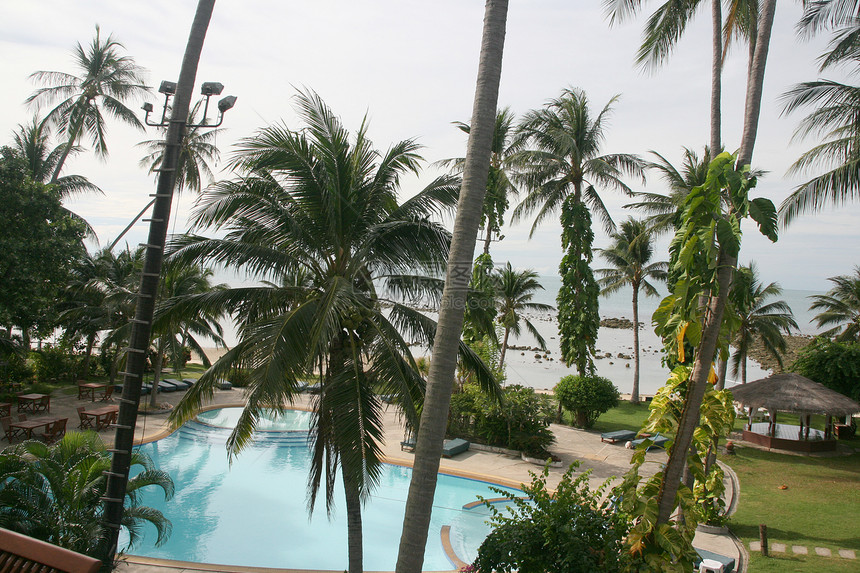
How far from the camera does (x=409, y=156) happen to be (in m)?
8.68

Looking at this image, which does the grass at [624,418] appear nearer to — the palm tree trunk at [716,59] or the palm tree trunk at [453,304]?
the palm tree trunk at [716,59]

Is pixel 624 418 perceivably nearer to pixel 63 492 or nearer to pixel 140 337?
pixel 63 492

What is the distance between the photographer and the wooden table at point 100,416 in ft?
54.3

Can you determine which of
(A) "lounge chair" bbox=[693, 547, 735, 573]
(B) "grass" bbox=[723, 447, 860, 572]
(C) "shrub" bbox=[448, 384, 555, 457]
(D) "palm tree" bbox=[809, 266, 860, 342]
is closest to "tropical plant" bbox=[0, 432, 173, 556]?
(A) "lounge chair" bbox=[693, 547, 735, 573]

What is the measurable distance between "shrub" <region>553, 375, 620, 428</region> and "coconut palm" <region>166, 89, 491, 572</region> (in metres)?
13.8

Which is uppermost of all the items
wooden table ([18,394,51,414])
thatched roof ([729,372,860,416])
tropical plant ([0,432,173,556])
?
thatched roof ([729,372,860,416])

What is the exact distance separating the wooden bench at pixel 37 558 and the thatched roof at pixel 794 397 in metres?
19.5

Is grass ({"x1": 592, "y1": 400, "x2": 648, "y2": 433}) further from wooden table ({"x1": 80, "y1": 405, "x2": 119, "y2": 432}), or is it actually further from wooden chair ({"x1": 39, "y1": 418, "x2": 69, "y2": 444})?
wooden chair ({"x1": 39, "y1": 418, "x2": 69, "y2": 444})

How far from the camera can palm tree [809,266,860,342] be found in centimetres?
2631

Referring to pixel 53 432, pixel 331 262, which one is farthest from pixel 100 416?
pixel 331 262

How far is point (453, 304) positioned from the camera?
204 inches

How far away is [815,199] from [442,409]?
642 inches

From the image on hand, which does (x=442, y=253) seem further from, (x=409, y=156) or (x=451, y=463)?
(x=451, y=463)

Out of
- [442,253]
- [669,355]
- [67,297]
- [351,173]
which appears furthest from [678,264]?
[67,297]
